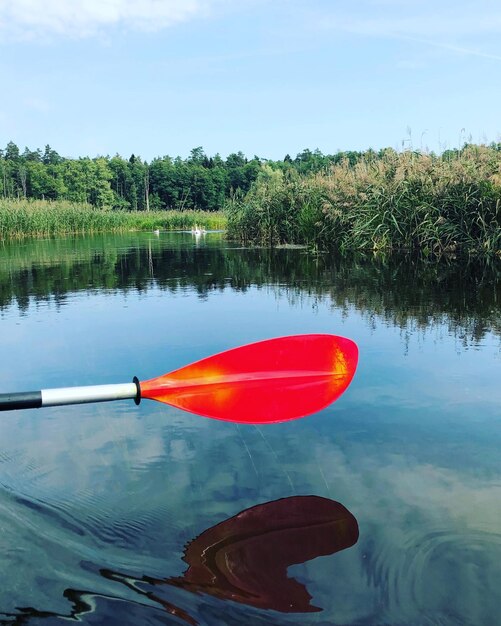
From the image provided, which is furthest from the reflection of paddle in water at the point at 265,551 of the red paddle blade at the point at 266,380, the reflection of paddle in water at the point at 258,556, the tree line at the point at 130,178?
the tree line at the point at 130,178

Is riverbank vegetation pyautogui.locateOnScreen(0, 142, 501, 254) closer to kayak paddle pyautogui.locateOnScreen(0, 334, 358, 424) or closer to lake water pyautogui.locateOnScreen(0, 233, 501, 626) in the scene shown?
lake water pyautogui.locateOnScreen(0, 233, 501, 626)

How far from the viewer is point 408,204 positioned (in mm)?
12391

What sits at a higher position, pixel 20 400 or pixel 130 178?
pixel 130 178

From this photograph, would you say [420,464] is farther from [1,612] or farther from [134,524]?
[1,612]

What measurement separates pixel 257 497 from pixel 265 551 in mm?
357

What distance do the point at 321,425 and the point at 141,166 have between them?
250 feet

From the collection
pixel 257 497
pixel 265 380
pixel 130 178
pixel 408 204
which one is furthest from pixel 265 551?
pixel 130 178

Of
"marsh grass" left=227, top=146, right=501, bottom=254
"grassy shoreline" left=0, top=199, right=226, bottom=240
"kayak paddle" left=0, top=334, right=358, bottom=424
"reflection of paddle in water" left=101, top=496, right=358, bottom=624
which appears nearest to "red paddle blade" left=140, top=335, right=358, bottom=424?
"kayak paddle" left=0, top=334, right=358, bottom=424

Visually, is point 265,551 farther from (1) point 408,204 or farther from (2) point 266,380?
(1) point 408,204

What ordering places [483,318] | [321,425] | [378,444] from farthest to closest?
[483,318], [321,425], [378,444]

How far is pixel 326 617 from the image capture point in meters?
1.65

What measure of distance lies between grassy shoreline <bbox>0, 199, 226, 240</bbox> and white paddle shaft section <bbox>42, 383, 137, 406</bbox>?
2387 cm

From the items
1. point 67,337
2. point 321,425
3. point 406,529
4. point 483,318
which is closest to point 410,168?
point 483,318

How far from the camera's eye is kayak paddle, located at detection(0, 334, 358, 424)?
2.53 m
